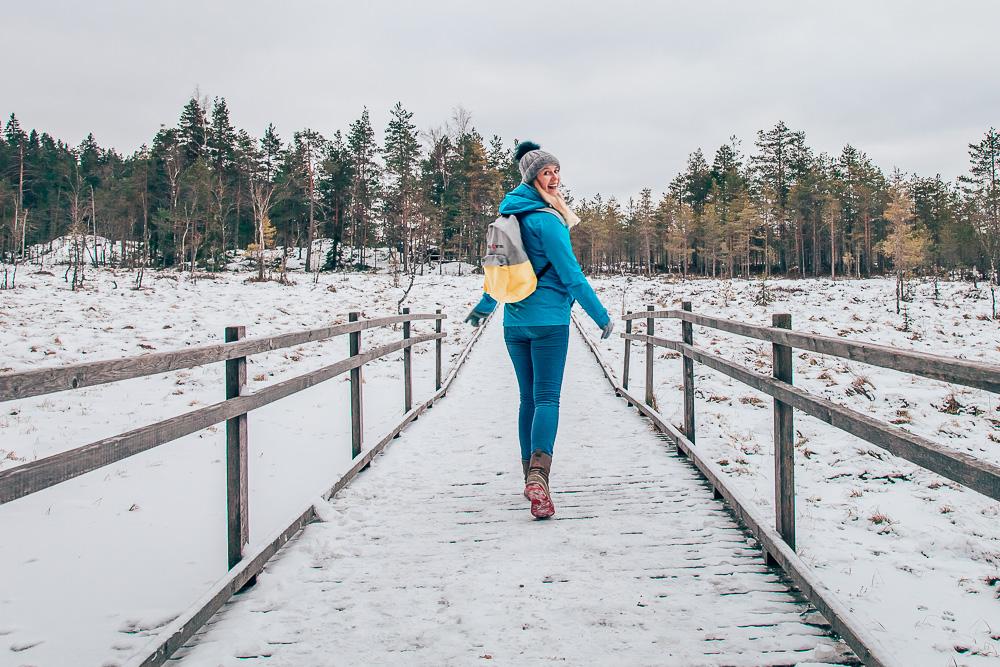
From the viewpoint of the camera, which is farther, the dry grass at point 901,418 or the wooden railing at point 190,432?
the dry grass at point 901,418

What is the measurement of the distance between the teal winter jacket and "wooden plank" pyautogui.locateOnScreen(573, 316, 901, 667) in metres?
1.37

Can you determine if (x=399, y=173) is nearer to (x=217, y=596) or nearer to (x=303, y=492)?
(x=303, y=492)

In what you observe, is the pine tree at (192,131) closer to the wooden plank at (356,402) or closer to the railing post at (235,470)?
the wooden plank at (356,402)

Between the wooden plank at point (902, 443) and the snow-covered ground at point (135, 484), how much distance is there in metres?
2.84

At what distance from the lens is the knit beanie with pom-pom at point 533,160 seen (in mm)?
3422

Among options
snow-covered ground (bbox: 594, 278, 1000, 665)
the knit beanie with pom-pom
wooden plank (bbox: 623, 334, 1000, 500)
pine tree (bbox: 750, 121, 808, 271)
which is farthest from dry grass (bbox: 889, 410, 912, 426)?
Result: pine tree (bbox: 750, 121, 808, 271)

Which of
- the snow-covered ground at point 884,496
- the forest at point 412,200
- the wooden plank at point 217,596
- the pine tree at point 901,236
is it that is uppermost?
the forest at point 412,200

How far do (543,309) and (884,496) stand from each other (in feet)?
11.6

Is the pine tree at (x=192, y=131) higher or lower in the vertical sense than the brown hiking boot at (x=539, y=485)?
higher

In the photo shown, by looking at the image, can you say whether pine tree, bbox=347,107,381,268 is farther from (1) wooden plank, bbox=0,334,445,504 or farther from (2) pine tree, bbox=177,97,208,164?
(1) wooden plank, bbox=0,334,445,504

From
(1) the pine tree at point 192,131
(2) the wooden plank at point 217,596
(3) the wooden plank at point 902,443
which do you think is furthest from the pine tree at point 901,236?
(1) the pine tree at point 192,131

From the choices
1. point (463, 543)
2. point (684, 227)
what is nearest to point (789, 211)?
point (684, 227)

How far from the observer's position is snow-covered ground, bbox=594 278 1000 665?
2.51 metres

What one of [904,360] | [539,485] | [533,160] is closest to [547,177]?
[533,160]
